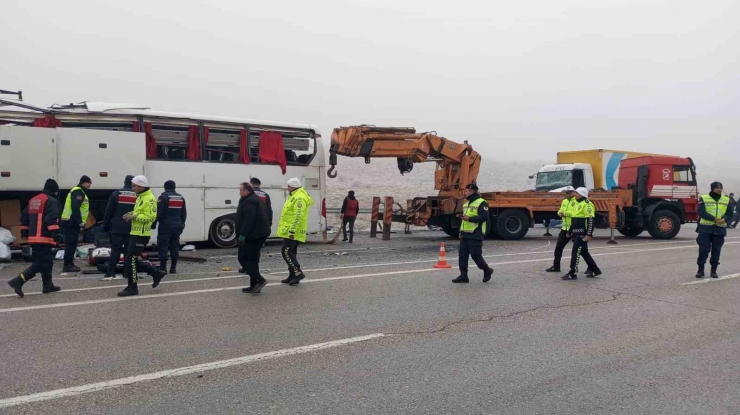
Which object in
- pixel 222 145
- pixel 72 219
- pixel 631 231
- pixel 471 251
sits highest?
pixel 222 145

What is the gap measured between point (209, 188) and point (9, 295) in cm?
665

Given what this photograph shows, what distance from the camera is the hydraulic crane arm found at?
1656cm

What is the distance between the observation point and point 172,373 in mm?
4516

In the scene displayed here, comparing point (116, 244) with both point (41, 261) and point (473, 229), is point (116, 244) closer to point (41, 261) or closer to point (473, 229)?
point (41, 261)

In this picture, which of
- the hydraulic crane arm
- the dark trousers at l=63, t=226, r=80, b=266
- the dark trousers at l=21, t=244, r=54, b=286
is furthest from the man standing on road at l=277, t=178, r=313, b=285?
the hydraulic crane arm

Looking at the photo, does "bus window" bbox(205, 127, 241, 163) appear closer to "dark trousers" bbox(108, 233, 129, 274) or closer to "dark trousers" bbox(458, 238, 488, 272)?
"dark trousers" bbox(108, 233, 129, 274)

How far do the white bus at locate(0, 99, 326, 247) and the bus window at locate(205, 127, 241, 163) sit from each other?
3 cm

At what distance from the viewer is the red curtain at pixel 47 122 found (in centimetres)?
1238

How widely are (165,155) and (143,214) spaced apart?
625 cm

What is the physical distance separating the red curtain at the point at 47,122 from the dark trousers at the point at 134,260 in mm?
6249

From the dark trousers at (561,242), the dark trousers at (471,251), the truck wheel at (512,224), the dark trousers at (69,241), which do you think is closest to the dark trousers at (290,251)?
the dark trousers at (471,251)

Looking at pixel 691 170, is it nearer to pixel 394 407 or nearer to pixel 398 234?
pixel 398 234

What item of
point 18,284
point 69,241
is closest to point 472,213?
point 18,284

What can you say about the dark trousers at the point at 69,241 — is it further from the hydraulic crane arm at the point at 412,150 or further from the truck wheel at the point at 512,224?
the truck wheel at the point at 512,224
